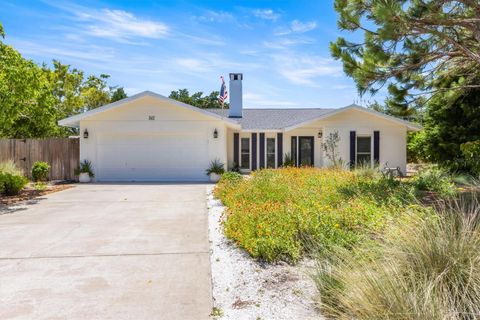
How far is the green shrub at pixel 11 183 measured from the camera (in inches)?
487

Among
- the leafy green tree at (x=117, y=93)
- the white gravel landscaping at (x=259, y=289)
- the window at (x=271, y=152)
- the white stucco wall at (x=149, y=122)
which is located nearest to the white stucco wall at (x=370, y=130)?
the window at (x=271, y=152)

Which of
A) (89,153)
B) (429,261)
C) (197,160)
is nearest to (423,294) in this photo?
(429,261)

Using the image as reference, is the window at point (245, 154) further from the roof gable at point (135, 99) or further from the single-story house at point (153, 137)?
the roof gable at point (135, 99)

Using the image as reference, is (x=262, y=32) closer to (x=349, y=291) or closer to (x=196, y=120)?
(x=196, y=120)

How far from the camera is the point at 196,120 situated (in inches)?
706

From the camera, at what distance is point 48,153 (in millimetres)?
17953

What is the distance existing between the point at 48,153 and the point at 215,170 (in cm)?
785

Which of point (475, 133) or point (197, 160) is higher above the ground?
point (475, 133)

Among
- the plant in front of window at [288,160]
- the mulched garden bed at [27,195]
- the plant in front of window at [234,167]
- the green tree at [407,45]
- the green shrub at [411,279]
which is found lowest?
the mulched garden bed at [27,195]

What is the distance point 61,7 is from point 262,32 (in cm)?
748

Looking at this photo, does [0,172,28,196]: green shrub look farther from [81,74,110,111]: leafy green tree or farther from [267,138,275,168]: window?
[81,74,110,111]: leafy green tree

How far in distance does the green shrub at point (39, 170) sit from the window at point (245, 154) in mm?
9523

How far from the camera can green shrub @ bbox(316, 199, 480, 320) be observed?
9.43 ft

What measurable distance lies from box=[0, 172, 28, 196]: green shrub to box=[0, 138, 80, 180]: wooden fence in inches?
207
